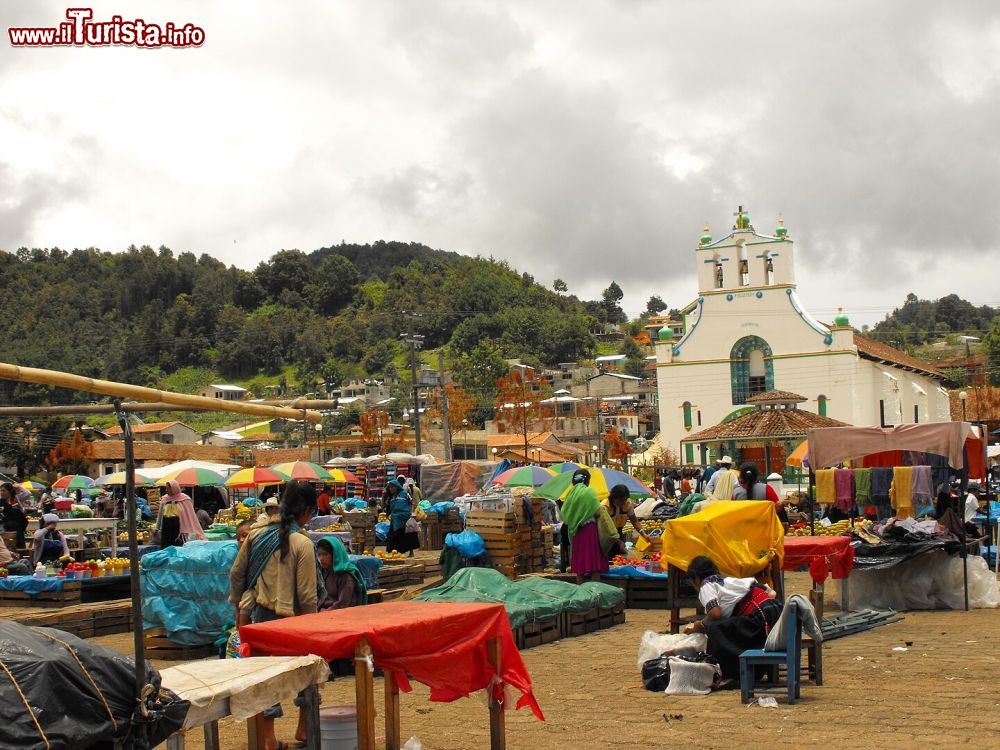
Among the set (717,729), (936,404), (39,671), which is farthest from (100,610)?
(936,404)

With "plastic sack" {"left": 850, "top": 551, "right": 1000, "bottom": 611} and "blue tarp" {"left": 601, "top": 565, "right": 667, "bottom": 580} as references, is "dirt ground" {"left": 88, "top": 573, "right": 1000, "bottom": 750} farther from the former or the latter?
"blue tarp" {"left": 601, "top": 565, "right": 667, "bottom": 580}

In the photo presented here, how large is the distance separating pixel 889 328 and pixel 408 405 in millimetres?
82473

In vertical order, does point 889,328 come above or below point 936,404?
above

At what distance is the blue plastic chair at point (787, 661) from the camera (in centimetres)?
752

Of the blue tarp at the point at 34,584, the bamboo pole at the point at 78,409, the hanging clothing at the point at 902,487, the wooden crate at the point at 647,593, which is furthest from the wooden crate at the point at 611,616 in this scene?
the bamboo pole at the point at 78,409

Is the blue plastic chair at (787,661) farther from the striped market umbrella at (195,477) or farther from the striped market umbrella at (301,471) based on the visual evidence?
the striped market umbrella at (301,471)

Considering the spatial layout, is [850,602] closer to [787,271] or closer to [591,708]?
[591,708]

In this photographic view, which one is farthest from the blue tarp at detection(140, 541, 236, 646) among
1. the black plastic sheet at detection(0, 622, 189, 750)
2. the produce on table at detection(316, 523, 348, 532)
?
the produce on table at detection(316, 523, 348, 532)

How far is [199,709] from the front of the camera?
15.8 feet

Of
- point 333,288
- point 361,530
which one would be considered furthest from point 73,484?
point 333,288

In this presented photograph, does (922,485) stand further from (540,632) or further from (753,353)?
(753,353)

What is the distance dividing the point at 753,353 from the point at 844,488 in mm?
36914

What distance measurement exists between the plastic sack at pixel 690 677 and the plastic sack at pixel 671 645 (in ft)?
0.52

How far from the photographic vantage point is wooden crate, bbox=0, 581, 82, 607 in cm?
1380
